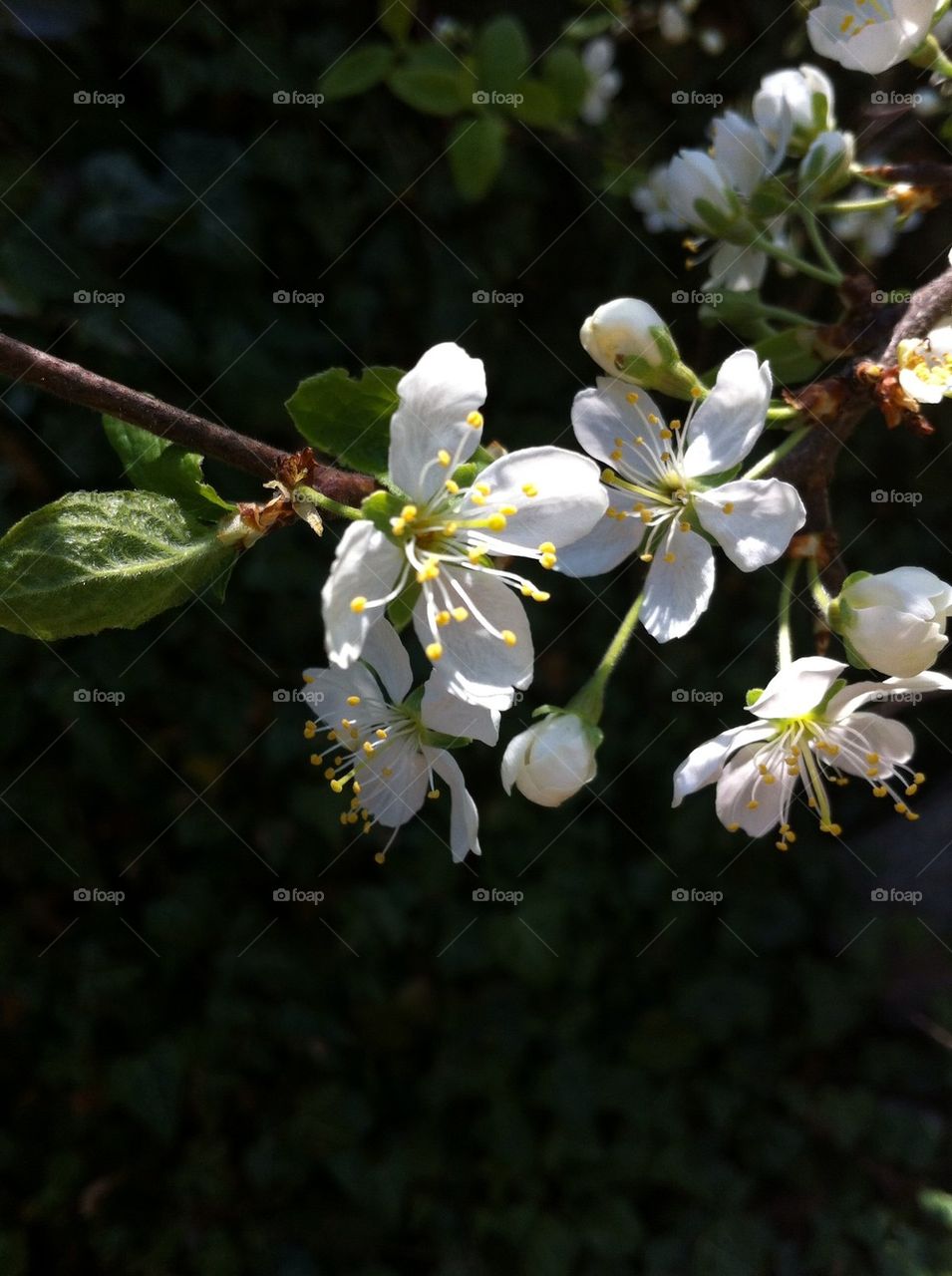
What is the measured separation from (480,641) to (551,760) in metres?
0.12

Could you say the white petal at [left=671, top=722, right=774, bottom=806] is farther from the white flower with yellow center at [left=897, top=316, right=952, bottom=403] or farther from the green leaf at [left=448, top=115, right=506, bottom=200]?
the green leaf at [left=448, top=115, right=506, bottom=200]

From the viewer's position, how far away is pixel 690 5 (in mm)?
2047

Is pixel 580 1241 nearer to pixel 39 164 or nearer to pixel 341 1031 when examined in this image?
pixel 341 1031

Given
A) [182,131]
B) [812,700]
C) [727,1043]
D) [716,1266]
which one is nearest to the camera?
[812,700]

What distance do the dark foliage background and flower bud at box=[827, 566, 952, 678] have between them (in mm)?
1019

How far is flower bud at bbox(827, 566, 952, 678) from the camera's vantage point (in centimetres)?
81

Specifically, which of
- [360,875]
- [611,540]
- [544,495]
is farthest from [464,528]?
[360,875]

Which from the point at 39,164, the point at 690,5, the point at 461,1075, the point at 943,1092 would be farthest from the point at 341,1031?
the point at 690,5

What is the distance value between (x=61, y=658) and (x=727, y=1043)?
5.00 feet

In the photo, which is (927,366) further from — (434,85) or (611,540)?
(434,85)

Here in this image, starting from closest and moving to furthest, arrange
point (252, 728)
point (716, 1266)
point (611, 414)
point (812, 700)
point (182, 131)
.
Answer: point (812, 700) < point (611, 414) < point (182, 131) < point (716, 1266) < point (252, 728)

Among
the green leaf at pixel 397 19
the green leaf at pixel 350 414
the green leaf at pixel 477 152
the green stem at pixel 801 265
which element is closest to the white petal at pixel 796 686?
the green leaf at pixel 350 414

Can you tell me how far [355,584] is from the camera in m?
0.75

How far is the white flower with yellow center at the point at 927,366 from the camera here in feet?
2.97
